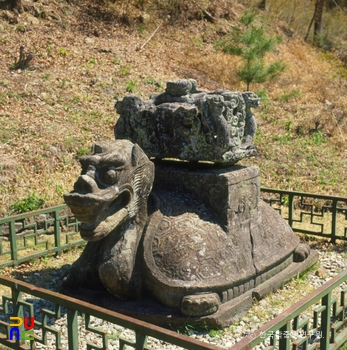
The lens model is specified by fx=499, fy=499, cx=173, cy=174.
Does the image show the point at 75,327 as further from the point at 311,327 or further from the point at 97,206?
the point at 311,327

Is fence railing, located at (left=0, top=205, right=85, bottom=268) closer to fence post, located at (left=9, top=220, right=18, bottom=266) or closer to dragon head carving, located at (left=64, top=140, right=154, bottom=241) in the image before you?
fence post, located at (left=9, top=220, right=18, bottom=266)

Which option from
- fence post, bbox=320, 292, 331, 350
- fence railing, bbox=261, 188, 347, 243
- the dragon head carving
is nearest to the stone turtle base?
the dragon head carving

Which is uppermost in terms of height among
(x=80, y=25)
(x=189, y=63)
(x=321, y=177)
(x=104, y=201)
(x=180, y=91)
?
(x=80, y=25)

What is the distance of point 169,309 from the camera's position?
432cm

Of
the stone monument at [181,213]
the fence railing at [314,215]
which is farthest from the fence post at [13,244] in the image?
the fence railing at [314,215]

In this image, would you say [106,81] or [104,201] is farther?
[106,81]

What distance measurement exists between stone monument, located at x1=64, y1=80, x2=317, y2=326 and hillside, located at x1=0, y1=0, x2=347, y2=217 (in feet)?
11.1

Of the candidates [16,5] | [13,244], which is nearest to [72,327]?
[13,244]

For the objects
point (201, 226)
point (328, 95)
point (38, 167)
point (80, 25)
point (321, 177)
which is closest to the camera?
point (201, 226)

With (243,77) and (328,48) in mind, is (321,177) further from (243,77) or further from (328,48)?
(328,48)

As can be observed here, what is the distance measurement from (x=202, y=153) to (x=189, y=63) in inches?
411

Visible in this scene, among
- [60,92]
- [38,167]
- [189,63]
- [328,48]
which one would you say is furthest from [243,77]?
[328,48]

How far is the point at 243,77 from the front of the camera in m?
12.0

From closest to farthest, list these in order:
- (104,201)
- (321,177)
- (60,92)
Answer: (104,201) → (321,177) → (60,92)
